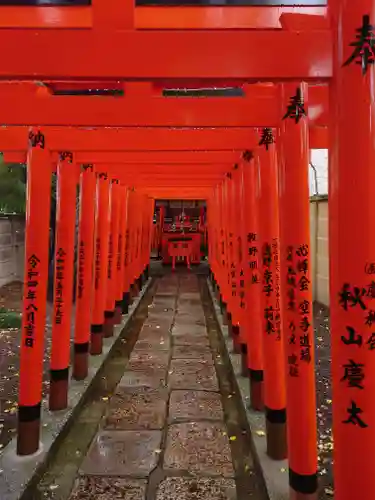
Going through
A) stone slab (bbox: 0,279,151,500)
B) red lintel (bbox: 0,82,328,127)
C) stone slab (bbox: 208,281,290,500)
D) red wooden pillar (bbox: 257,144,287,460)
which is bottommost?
stone slab (bbox: 208,281,290,500)

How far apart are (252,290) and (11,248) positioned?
10.3 m

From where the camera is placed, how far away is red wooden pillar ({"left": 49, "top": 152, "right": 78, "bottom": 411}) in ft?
14.4

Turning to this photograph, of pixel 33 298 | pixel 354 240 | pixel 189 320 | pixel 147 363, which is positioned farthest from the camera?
pixel 189 320

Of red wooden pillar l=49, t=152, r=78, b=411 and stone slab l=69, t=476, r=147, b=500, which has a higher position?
red wooden pillar l=49, t=152, r=78, b=411

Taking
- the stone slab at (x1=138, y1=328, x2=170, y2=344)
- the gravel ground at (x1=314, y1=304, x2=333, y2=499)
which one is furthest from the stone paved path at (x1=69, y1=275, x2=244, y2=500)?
the gravel ground at (x1=314, y1=304, x2=333, y2=499)

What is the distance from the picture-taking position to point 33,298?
12.1ft

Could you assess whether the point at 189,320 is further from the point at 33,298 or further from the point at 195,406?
the point at 33,298

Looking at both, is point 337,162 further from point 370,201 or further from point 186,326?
point 186,326

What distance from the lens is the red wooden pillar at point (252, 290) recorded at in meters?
4.34

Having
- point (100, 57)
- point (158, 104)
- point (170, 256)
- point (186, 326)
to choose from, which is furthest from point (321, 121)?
point (170, 256)

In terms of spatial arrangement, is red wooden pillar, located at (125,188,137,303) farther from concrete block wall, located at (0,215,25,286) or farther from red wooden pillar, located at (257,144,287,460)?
red wooden pillar, located at (257,144,287,460)

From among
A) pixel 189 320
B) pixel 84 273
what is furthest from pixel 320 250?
pixel 84 273

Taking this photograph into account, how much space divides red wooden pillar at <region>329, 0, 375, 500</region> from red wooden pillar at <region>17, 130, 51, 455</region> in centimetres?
262

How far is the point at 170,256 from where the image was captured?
741 inches
